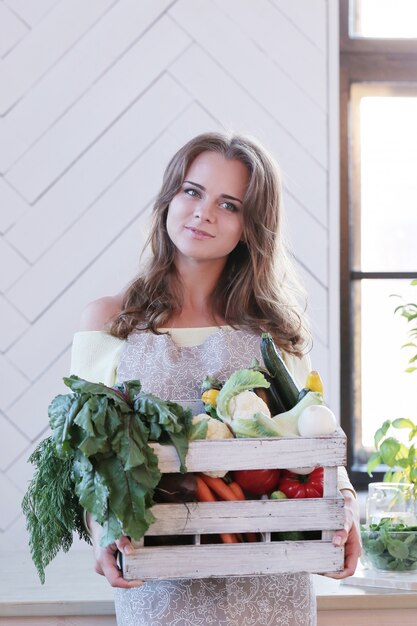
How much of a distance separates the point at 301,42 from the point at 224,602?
1354mm

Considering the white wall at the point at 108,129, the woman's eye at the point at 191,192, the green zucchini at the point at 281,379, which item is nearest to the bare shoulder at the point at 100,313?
the woman's eye at the point at 191,192

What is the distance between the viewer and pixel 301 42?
221 cm

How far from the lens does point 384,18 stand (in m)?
2.33

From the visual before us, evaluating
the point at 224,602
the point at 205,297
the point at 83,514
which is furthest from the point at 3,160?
the point at 224,602

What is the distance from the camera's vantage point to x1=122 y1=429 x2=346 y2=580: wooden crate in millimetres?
1215

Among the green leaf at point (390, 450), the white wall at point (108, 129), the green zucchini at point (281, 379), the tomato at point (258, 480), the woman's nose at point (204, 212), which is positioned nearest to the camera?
the tomato at point (258, 480)

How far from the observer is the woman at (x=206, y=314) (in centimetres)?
145

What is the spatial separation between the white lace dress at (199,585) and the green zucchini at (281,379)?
0.13m

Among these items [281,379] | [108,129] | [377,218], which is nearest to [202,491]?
[281,379]

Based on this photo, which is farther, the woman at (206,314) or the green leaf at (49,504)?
the woman at (206,314)

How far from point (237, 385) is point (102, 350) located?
368 millimetres

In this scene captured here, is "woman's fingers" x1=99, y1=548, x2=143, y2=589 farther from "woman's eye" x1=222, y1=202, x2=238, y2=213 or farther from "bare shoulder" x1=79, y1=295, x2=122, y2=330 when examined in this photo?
"woman's eye" x1=222, y1=202, x2=238, y2=213

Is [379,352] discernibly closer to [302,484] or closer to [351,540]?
[351,540]

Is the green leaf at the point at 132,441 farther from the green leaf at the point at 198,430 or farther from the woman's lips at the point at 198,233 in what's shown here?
the woman's lips at the point at 198,233
